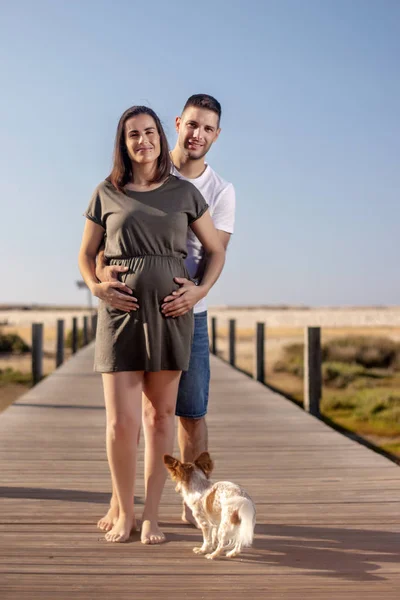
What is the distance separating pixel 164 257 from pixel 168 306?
0.19m

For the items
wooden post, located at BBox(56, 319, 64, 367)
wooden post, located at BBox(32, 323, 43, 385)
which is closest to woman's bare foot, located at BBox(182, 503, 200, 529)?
wooden post, located at BBox(32, 323, 43, 385)

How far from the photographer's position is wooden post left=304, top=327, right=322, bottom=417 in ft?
29.3

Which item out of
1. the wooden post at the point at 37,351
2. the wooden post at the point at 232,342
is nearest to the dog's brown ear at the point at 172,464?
the wooden post at the point at 37,351

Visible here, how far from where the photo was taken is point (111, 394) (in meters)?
3.21

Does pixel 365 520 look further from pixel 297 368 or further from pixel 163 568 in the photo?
pixel 297 368

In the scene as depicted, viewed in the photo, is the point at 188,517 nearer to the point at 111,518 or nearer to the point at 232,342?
the point at 111,518

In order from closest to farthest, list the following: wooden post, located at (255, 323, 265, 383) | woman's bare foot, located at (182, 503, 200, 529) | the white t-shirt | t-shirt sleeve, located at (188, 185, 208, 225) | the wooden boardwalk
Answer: the wooden boardwalk
t-shirt sleeve, located at (188, 185, 208, 225)
the white t-shirt
woman's bare foot, located at (182, 503, 200, 529)
wooden post, located at (255, 323, 265, 383)

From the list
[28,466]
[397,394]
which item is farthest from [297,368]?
[28,466]

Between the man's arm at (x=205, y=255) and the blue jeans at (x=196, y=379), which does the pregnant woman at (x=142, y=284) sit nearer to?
the man's arm at (x=205, y=255)

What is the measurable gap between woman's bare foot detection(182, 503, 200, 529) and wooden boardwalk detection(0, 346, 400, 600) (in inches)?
1.8

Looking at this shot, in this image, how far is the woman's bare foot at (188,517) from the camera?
3.67m

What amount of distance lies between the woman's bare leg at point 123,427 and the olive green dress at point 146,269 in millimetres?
78

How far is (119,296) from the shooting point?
3100mm

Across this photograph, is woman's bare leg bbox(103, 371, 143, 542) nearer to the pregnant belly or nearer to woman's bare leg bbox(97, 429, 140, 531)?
woman's bare leg bbox(97, 429, 140, 531)
